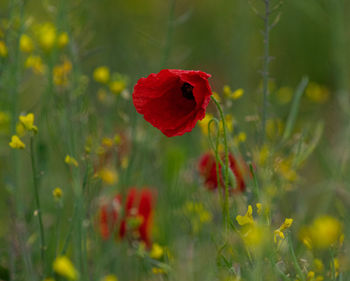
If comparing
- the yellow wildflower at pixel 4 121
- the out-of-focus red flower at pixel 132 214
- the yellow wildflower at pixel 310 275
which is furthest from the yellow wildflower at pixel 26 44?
the yellow wildflower at pixel 310 275

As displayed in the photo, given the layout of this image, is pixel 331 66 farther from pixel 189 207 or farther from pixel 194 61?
pixel 189 207

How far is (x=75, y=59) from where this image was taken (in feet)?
3.97

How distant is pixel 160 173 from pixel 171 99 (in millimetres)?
797

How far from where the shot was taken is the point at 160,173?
1695 millimetres

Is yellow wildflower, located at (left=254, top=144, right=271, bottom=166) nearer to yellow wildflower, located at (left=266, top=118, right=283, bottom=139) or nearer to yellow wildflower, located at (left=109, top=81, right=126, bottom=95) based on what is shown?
yellow wildflower, located at (left=266, top=118, right=283, bottom=139)

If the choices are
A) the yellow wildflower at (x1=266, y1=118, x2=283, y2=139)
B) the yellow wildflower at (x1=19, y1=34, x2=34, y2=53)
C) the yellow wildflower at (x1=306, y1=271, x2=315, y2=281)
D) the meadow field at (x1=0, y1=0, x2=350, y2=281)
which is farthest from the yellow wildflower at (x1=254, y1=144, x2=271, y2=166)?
the yellow wildflower at (x1=19, y1=34, x2=34, y2=53)

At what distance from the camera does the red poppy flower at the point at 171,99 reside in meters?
0.81

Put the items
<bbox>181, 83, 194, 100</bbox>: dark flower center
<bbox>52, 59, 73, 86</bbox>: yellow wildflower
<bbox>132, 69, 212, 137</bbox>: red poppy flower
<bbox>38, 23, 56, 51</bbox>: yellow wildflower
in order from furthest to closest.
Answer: <bbox>52, 59, 73, 86</bbox>: yellow wildflower → <bbox>38, 23, 56, 51</bbox>: yellow wildflower → <bbox>181, 83, 194, 100</bbox>: dark flower center → <bbox>132, 69, 212, 137</bbox>: red poppy flower

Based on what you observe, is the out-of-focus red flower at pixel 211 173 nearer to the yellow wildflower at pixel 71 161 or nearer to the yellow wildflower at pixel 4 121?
the yellow wildflower at pixel 71 161

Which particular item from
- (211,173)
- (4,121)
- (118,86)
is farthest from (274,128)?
(4,121)

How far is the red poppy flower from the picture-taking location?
0.81 m

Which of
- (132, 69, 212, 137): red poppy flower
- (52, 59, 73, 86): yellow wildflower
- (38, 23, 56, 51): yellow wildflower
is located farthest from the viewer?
(52, 59, 73, 86): yellow wildflower

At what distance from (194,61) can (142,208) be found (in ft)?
5.36

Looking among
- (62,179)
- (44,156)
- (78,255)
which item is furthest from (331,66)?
(78,255)
